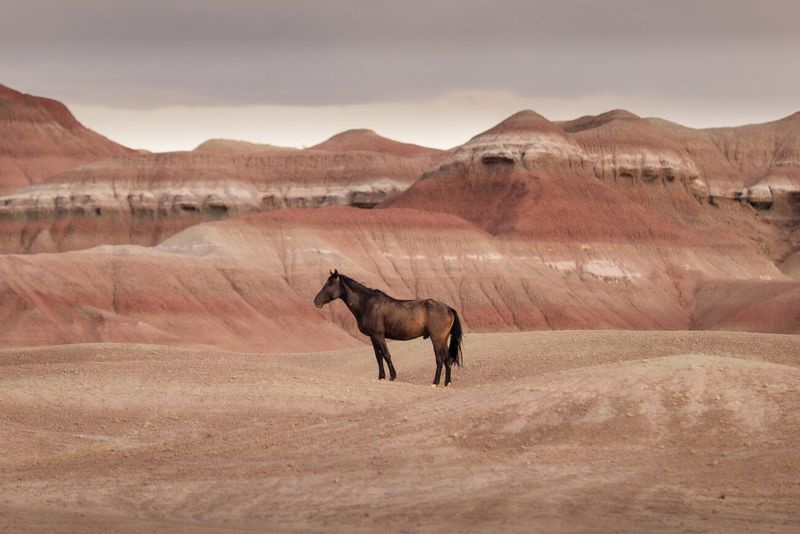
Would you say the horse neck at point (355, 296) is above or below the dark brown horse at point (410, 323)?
above

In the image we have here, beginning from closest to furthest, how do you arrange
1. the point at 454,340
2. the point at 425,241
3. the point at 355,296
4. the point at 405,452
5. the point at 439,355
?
1. the point at 405,452
2. the point at 439,355
3. the point at 454,340
4. the point at 355,296
5. the point at 425,241

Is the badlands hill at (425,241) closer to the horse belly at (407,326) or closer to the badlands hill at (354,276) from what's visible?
the badlands hill at (354,276)


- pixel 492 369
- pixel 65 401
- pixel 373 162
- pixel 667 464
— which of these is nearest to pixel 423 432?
pixel 667 464

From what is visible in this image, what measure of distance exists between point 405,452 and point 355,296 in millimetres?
14556

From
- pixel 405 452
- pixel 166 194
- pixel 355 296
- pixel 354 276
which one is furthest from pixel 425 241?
pixel 405 452

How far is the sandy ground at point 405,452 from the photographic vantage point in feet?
64.6

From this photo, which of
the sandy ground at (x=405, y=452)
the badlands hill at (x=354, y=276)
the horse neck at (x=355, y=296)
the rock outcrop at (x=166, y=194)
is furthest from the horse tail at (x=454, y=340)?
the rock outcrop at (x=166, y=194)

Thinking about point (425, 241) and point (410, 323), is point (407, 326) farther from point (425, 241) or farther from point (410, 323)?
point (425, 241)

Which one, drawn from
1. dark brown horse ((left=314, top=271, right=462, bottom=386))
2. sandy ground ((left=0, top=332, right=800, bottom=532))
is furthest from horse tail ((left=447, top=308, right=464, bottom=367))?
sandy ground ((left=0, top=332, right=800, bottom=532))

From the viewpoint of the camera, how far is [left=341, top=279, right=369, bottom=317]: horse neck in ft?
123

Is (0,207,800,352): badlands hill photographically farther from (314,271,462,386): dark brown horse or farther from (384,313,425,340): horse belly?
(384,313,425,340): horse belly

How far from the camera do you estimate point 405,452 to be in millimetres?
23391

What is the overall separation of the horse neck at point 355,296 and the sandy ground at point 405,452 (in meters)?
3.85

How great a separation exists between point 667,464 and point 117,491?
8.45 metres
